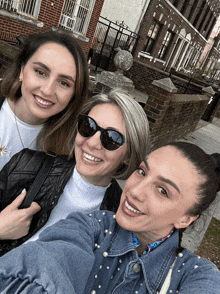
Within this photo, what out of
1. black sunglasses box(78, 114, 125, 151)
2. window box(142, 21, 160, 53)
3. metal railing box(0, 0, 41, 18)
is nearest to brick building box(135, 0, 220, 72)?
window box(142, 21, 160, 53)

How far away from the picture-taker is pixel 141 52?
584 inches

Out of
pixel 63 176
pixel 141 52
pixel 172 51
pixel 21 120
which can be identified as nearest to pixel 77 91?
pixel 21 120

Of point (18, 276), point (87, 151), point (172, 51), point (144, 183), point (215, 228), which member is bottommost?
point (215, 228)

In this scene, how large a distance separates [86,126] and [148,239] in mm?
858

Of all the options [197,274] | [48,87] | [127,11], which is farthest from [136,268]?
[127,11]

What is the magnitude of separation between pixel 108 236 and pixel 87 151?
24.6 inches

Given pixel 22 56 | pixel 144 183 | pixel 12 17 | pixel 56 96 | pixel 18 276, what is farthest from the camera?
pixel 12 17

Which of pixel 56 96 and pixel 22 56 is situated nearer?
pixel 56 96

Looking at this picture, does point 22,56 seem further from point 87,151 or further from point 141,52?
point 141,52

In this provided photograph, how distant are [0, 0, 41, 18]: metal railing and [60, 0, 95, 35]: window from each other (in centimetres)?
154

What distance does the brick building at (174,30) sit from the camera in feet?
46.0

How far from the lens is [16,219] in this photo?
1.52 meters

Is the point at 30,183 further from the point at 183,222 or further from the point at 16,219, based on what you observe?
the point at 183,222

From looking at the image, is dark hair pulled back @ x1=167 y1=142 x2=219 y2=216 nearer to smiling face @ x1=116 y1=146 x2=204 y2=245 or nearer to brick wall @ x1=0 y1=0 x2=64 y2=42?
smiling face @ x1=116 y1=146 x2=204 y2=245
